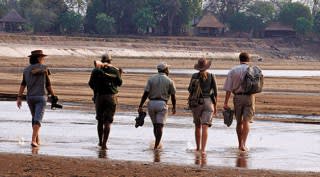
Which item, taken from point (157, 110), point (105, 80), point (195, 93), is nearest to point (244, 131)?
point (195, 93)

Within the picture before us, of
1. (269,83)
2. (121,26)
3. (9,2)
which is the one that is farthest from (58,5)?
(269,83)

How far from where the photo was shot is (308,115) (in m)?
26.1

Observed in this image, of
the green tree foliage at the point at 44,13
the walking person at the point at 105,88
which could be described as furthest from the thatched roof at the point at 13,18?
the walking person at the point at 105,88

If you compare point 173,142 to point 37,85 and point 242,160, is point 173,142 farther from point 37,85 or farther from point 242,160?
point 37,85

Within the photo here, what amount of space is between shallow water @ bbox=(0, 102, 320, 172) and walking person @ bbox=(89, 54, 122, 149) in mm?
494

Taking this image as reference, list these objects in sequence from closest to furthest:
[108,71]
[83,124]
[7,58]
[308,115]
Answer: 1. [108,71]
2. [83,124]
3. [308,115]
4. [7,58]

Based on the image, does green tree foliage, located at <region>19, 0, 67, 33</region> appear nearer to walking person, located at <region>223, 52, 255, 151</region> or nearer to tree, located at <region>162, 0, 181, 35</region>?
tree, located at <region>162, 0, 181, 35</region>

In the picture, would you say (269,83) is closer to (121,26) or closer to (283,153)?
(283,153)

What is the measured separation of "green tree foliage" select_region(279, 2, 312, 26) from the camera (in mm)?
119438

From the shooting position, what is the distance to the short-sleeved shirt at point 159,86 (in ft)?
50.7

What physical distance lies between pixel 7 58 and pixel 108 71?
181ft

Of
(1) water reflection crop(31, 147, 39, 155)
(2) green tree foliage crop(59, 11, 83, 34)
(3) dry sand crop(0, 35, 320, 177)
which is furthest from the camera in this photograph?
(2) green tree foliage crop(59, 11, 83, 34)

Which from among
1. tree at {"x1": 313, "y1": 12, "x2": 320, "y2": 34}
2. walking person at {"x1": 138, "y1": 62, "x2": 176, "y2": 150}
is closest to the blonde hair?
walking person at {"x1": 138, "y1": 62, "x2": 176, "y2": 150}

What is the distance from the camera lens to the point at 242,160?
14211 millimetres
